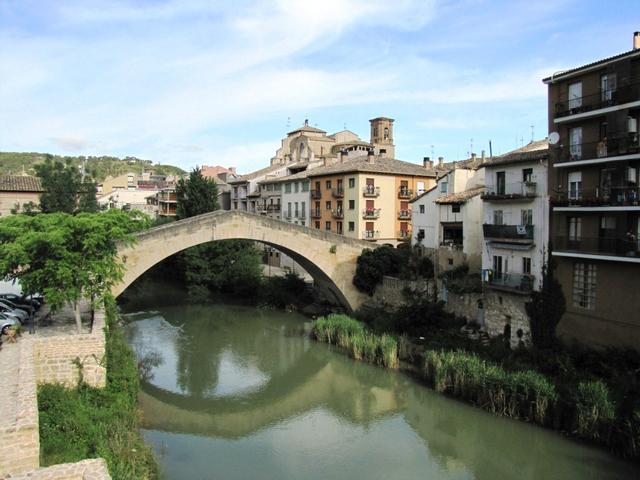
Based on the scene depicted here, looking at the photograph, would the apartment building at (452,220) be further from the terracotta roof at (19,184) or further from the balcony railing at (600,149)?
the terracotta roof at (19,184)

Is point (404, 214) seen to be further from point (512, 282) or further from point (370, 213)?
point (512, 282)

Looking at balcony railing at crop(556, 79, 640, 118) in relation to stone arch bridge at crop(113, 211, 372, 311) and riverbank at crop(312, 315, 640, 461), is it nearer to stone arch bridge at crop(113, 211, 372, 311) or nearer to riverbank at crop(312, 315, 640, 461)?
riverbank at crop(312, 315, 640, 461)

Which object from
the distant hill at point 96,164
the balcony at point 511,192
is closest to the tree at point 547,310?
the balcony at point 511,192

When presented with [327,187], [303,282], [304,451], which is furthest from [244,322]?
[304,451]

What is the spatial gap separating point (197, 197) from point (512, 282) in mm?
26500

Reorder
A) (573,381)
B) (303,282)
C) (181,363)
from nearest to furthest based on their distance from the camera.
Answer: (573,381) → (181,363) → (303,282)

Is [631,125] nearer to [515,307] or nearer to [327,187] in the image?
[515,307]

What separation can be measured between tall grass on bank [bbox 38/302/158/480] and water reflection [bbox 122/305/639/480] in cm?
169

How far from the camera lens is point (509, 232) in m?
20.4

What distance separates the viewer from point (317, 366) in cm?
2228

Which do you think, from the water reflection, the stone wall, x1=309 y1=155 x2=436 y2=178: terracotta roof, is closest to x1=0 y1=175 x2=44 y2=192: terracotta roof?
the water reflection

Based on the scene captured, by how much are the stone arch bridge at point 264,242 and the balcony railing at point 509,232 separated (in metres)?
8.91

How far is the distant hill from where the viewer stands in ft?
301

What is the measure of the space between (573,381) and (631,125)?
7.81 meters
